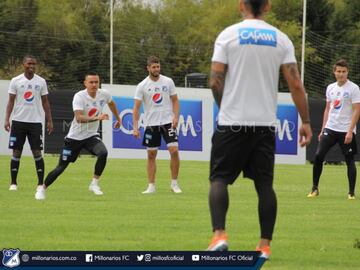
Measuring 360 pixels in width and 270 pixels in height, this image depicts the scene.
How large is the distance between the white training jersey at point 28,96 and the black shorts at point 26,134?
0.08 meters

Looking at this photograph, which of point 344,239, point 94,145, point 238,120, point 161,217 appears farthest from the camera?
point 94,145

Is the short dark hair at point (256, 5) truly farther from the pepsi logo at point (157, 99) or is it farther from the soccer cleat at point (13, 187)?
the soccer cleat at point (13, 187)

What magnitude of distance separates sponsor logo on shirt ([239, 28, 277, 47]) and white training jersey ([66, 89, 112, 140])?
25.4 ft

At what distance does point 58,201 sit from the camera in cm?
1435

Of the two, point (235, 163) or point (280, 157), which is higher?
point (235, 163)

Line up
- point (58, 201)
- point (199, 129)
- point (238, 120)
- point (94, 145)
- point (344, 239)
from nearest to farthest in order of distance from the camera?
point (238, 120), point (344, 239), point (58, 201), point (94, 145), point (199, 129)

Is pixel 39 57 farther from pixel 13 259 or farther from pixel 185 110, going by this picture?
pixel 13 259

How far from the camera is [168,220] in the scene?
39.2ft

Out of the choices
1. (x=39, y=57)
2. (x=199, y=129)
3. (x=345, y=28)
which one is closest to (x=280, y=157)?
(x=199, y=129)

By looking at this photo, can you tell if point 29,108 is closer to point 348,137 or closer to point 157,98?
point 157,98

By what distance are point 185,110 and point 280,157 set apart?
2.90 meters

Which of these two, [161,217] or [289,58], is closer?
[289,58]

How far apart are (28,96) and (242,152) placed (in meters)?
8.11

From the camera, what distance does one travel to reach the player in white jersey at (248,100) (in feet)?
26.4
